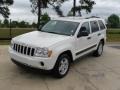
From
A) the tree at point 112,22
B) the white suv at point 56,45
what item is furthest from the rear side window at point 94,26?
the tree at point 112,22

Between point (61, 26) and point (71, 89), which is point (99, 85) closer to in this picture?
point (71, 89)

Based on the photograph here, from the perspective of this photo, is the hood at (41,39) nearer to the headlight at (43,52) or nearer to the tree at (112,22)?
the headlight at (43,52)

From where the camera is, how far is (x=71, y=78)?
696 centimetres

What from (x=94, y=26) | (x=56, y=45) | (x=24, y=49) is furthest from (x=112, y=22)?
(x=24, y=49)

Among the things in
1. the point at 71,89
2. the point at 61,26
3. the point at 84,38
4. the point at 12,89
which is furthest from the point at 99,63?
the point at 12,89

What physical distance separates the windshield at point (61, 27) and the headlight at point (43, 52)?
1527 mm

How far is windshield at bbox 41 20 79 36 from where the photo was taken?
769cm

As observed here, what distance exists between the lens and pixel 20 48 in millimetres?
6688

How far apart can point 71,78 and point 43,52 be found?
52.7 inches

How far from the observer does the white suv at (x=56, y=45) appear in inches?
247

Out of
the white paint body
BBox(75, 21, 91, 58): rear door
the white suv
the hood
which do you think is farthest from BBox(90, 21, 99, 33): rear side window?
the hood

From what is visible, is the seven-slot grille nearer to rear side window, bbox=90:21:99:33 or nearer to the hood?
the hood

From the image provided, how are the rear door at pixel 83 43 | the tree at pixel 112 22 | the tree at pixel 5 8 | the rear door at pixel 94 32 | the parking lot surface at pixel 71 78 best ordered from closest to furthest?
the parking lot surface at pixel 71 78
the rear door at pixel 83 43
the rear door at pixel 94 32
the tree at pixel 5 8
the tree at pixel 112 22

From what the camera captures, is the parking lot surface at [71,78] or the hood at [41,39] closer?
the parking lot surface at [71,78]
